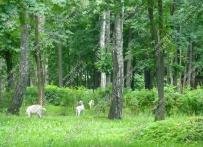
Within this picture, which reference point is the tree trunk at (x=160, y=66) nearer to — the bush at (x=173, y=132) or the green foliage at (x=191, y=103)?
the bush at (x=173, y=132)

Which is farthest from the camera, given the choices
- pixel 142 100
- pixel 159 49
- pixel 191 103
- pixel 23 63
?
Result: pixel 142 100

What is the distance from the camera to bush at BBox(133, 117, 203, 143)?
14039 mm

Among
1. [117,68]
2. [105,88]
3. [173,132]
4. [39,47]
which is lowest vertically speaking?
[173,132]

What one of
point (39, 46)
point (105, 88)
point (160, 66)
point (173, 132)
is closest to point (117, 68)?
point (39, 46)

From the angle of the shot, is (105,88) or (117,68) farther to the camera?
(105,88)

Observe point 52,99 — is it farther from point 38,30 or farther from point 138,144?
point 138,144

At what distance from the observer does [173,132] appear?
14.6 m

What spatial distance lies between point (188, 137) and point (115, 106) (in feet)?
35.0

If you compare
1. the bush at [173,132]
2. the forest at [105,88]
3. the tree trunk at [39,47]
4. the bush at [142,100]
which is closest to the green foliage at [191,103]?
the forest at [105,88]

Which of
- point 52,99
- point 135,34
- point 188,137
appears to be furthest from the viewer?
point 135,34

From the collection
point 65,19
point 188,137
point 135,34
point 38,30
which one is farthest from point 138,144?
point 135,34

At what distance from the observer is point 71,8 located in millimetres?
28438

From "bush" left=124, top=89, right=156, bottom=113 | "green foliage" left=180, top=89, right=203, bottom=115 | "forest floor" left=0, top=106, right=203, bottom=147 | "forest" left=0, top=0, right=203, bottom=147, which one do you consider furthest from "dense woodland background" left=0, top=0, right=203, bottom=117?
"green foliage" left=180, top=89, right=203, bottom=115

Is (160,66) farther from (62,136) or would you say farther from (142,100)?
(142,100)
